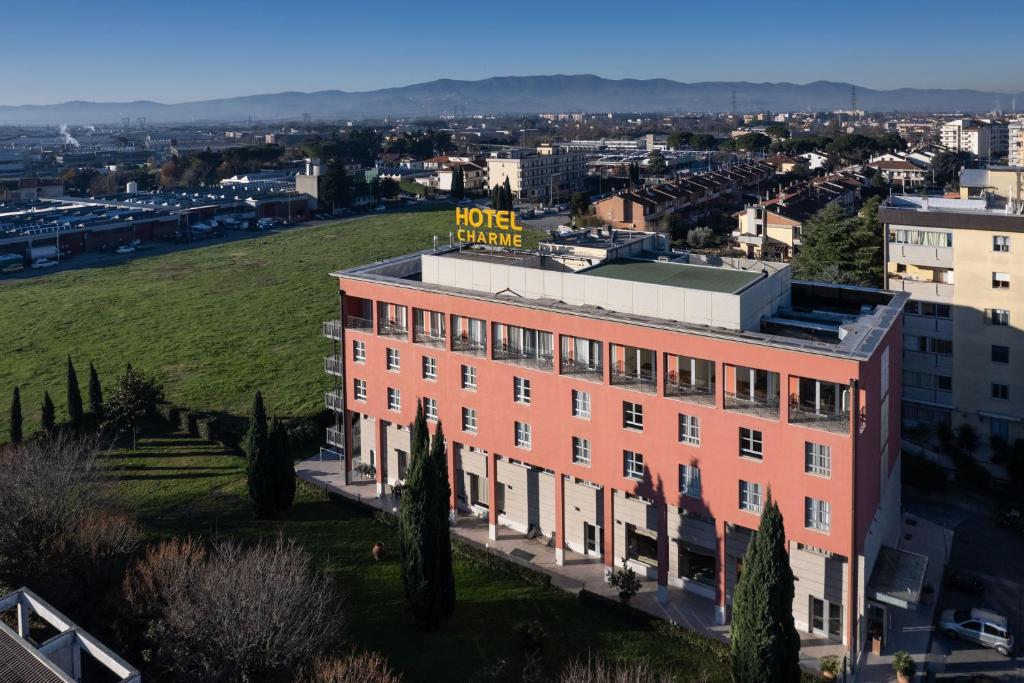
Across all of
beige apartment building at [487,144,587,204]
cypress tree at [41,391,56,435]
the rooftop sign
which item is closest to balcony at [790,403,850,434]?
the rooftop sign

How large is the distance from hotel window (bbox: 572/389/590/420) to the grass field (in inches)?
1096

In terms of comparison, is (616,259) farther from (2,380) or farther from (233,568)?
(2,380)

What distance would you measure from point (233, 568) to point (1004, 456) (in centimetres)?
3588

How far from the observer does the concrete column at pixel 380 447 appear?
139ft

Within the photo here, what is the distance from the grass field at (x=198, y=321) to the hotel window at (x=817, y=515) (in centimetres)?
3676

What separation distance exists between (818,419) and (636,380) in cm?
707

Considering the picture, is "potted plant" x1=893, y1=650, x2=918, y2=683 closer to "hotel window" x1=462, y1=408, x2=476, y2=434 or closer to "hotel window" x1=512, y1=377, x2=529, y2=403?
"hotel window" x1=512, y1=377, x2=529, y2=403

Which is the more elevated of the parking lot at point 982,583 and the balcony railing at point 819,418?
the balcony railing at point 819,418

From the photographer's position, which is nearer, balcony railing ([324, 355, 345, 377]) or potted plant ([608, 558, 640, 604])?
potted plant ([608, 558, 640, 604])

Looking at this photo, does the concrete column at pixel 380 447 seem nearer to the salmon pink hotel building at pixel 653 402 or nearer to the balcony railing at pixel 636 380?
the salmon pink hotel building at pixel 653 402

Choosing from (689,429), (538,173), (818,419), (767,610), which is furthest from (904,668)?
(538,173)

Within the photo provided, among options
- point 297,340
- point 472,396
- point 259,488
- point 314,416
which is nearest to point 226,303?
point 297,340

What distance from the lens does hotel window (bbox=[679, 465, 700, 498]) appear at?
31.8 metres

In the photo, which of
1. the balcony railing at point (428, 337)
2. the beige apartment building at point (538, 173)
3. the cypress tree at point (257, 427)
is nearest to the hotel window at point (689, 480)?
the balcony railing at point (428, 337)
